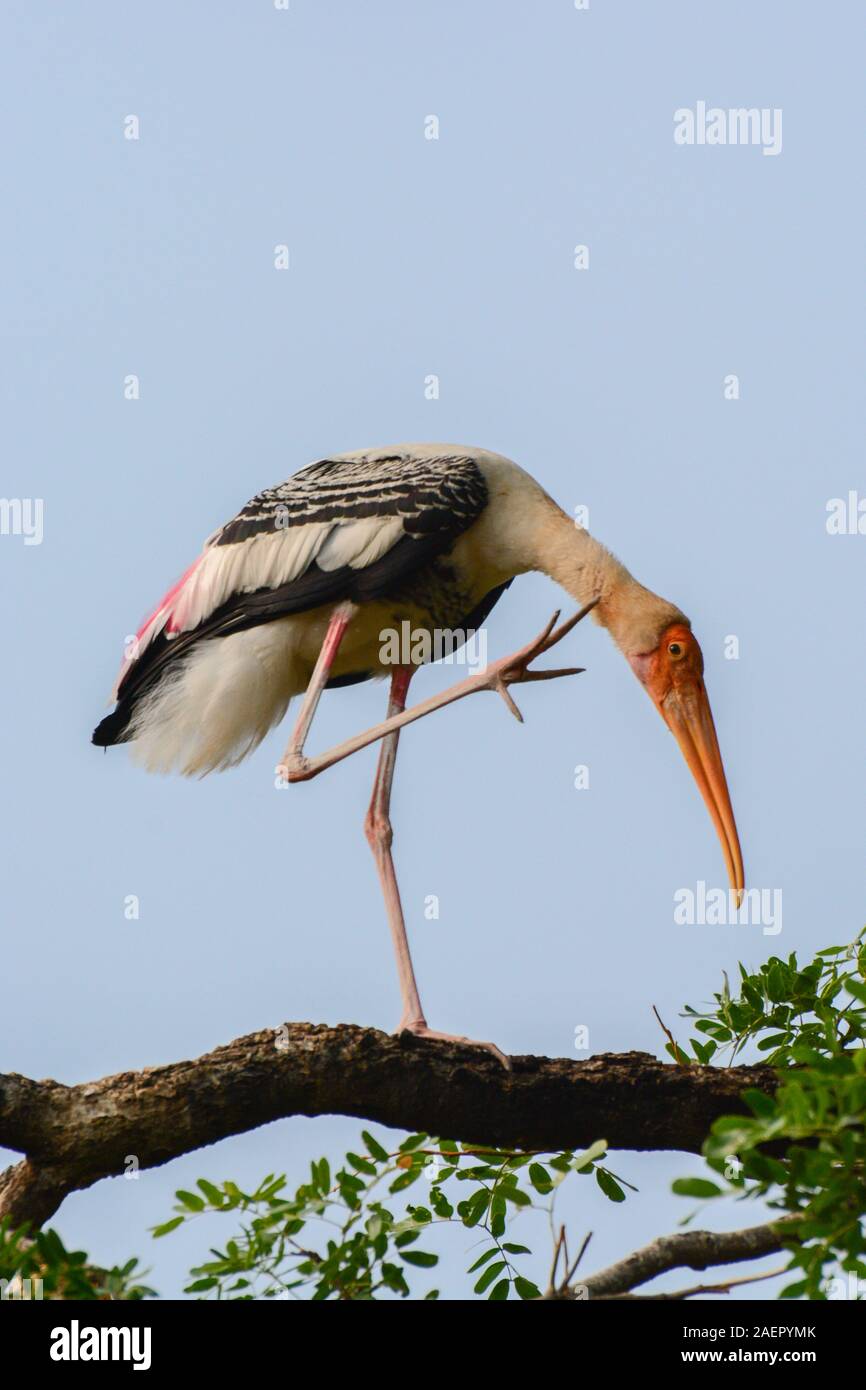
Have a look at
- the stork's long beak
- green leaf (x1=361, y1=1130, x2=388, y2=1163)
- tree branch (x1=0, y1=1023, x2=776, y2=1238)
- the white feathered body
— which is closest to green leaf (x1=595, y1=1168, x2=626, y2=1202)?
tree branch (x1=0, y1=1023, x2=776, y2=1238)

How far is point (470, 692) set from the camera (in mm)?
6449

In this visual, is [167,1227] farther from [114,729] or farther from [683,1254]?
[114,729]

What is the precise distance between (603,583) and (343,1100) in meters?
2.83

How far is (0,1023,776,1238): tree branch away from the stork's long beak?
6.15ft

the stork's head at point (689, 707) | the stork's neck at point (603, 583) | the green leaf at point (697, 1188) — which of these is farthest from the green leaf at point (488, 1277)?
the stork's neck at point (603, 583)

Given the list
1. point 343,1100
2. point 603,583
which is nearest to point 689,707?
point 603,583

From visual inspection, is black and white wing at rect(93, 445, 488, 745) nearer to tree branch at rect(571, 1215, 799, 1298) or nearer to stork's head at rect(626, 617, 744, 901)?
stork's head at rect(626, 617, 744, 901)

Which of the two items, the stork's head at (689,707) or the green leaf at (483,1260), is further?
the stork's head at (689,707)

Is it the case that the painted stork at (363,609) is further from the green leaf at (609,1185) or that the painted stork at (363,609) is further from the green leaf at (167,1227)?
the green leaf at (167,1227)

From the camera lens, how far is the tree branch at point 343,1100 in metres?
4.89

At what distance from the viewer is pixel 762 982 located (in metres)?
5.77

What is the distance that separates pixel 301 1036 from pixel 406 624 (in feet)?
7.91
